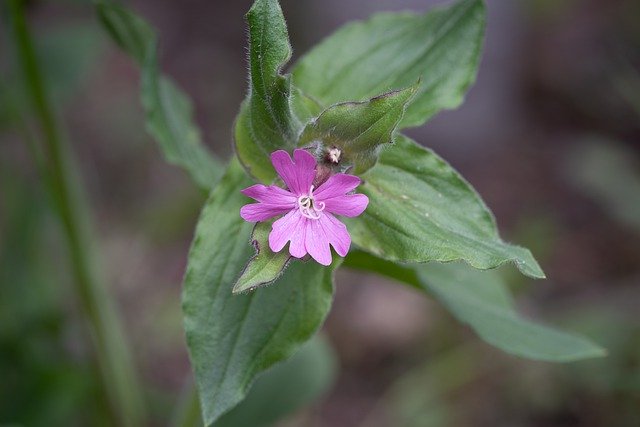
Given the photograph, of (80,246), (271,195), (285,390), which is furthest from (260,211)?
(285,390)

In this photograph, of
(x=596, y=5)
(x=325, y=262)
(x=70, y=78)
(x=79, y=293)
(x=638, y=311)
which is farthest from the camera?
(x=596, y=5)

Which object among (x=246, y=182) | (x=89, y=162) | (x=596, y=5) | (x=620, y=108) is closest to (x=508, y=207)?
(x=620, y=108)

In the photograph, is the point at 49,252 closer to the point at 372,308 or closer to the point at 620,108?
the point at 372,308

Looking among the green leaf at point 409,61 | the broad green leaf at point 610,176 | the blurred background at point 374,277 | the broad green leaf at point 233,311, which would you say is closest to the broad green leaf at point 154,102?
the broad green leaf at point 233,311

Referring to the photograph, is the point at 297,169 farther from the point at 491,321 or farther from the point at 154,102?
the point at 491,321

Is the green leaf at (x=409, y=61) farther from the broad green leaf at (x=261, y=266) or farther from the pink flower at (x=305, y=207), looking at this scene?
the broad green leaf at (x=261, y=266)
